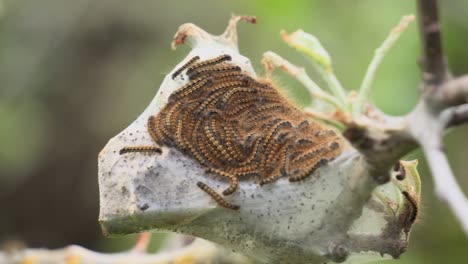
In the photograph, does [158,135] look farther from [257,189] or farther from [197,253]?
[197,253]

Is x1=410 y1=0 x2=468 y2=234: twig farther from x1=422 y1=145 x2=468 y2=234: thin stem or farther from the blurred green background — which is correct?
the blurred green background

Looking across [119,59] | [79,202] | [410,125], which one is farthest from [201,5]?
[410,125]

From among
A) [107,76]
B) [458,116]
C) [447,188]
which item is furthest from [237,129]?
[107,76]

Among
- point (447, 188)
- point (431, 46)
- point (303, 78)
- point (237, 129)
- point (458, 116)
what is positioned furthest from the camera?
point (237, 129)

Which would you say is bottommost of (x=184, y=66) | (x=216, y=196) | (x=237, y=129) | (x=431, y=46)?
(x=216, y=196)

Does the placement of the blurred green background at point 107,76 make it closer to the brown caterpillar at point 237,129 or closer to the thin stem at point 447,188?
the brown caterpillar at point 237,129

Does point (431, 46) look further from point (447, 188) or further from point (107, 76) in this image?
point (107, 76)

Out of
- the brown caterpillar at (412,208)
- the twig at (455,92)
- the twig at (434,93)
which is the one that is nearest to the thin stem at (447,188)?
the twig at (434,93)
